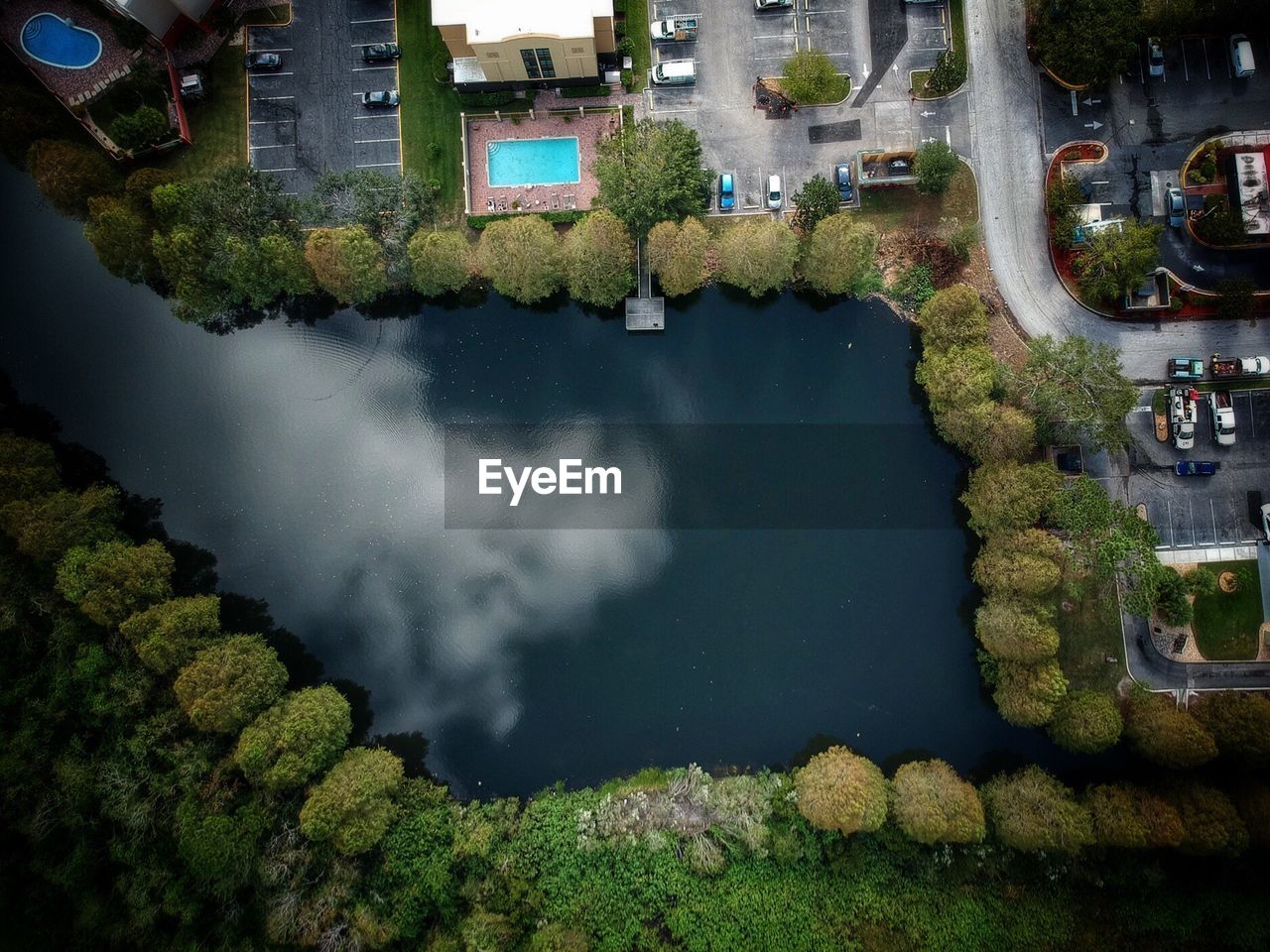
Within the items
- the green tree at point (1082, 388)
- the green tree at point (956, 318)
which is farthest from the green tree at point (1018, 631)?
the green tree at point (956, 318)

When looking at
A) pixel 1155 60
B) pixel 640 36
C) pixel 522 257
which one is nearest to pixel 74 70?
pixel 522 257

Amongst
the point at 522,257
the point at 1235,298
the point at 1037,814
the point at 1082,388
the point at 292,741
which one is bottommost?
the point at 1037,814

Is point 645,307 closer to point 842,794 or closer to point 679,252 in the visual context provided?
point 679,252

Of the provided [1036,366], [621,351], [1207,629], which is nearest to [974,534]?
[1036,366]

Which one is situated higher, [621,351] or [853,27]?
[853,27]

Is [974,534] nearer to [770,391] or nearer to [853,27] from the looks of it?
[770,391]

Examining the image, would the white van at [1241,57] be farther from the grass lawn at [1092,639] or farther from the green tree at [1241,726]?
the green tree at [1241,726]
